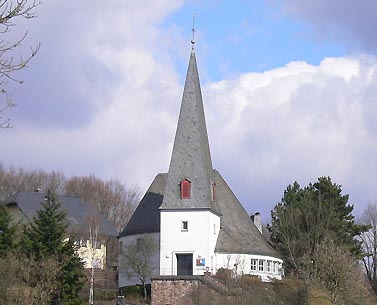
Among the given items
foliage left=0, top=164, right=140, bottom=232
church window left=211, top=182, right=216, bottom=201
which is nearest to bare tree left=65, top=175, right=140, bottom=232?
foliage left=0, top=164, right=140, bottom=232

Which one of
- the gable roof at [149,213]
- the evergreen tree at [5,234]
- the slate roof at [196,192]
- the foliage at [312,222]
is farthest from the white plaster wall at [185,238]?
the evergreen tree at [5,234]

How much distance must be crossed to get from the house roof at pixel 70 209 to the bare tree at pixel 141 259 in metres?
16.7

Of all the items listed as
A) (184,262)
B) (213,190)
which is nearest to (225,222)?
(213,190)

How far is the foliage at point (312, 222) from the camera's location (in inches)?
2431

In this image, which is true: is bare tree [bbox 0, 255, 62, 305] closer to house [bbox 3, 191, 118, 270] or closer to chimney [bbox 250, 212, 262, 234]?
chimney [bbox 250, 212, 262, 234]

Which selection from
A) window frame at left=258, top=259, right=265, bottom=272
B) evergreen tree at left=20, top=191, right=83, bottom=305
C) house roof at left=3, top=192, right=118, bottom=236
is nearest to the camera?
evergreen tree at left=20, top=191, right=83, bottom=305

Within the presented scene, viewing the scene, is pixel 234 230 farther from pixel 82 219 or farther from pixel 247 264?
pixel 82 219

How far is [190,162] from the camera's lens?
192ft

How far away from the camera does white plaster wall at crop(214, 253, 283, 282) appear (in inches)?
2301

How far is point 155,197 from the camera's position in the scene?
64.6m

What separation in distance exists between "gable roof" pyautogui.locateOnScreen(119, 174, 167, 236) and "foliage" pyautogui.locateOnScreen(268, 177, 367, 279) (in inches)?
344

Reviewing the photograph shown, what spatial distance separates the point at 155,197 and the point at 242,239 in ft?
24.8

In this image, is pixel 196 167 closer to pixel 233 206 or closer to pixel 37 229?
pixel 233 206

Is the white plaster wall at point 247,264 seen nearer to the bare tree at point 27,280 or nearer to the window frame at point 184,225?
the window frame at point 184,225
